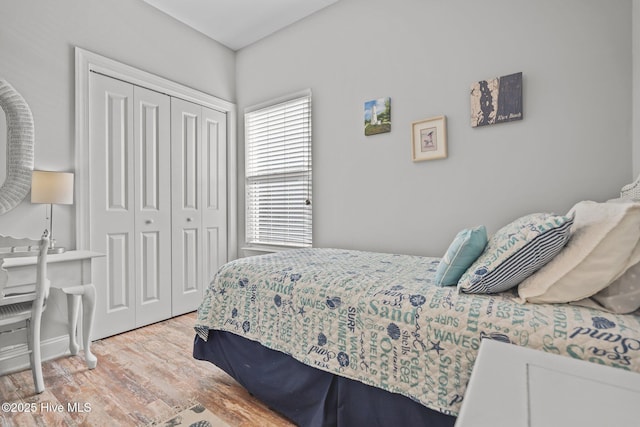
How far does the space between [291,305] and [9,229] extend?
2.07 meters

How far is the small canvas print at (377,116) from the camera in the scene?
261 centimetres

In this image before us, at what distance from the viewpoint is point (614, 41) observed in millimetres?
1786

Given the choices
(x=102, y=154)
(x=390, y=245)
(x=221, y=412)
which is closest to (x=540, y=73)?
(x=390, y=245)

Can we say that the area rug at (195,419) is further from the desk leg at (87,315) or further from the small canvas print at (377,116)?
the small canvas print at (377,116)

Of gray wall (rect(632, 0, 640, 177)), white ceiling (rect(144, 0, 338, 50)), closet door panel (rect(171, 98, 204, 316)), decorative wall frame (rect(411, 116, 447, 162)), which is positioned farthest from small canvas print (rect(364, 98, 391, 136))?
closet door panel (rect(171, 98, 204, 316))

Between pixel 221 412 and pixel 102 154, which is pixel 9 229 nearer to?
pixel 102 154

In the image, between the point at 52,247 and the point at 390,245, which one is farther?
the point at 390,245

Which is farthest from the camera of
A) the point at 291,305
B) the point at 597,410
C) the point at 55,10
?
the point at 55,10

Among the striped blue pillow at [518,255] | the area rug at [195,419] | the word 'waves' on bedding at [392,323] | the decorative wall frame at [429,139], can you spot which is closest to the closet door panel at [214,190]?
the word 'waves' on bedding at [392,323]

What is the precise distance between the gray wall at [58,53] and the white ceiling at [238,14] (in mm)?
259

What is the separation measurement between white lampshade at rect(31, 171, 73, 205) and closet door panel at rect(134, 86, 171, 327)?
0.61 metres

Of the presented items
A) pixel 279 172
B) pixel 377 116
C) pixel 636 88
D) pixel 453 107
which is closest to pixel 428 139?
pixel 453 107

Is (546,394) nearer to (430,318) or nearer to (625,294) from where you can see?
(430,318)

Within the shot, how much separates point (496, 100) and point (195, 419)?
2.59 metres
